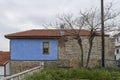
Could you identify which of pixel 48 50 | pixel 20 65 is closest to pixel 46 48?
pixel 48 50

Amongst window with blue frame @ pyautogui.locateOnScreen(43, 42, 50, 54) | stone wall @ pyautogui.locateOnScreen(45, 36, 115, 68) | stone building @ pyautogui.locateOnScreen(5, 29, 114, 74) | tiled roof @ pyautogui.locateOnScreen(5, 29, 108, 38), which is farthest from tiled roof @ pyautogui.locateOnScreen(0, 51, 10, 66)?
stone wall @ pyautogui.locateOnScreen(45, 36, 115, 68)

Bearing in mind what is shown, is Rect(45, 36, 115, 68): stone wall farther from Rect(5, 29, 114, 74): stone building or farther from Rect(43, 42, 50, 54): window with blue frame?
Rect(43, 42, 50, 54): window with blue frame

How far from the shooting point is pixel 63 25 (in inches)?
1325

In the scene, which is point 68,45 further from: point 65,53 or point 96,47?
point 96,47

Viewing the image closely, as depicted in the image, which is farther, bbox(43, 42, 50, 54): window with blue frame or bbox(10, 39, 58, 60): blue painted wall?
bbox(43, 42, 50, 54): window with blue frame

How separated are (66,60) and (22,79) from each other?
2665 cm

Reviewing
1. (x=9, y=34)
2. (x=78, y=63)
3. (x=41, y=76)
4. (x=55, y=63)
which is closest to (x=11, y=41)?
(x=9, y=34)

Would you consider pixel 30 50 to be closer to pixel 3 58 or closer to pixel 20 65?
pixel 20 65

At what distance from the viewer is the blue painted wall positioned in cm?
3838

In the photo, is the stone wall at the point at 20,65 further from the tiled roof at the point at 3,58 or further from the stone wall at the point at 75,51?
the tiled roof at the point at 3,58

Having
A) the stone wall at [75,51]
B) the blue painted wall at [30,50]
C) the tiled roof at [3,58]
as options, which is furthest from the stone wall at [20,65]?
the tiled roof at [3,58]

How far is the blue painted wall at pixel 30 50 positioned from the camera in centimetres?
3838

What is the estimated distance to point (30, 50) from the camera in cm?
3853

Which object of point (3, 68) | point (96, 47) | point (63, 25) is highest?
point (63, 25)
